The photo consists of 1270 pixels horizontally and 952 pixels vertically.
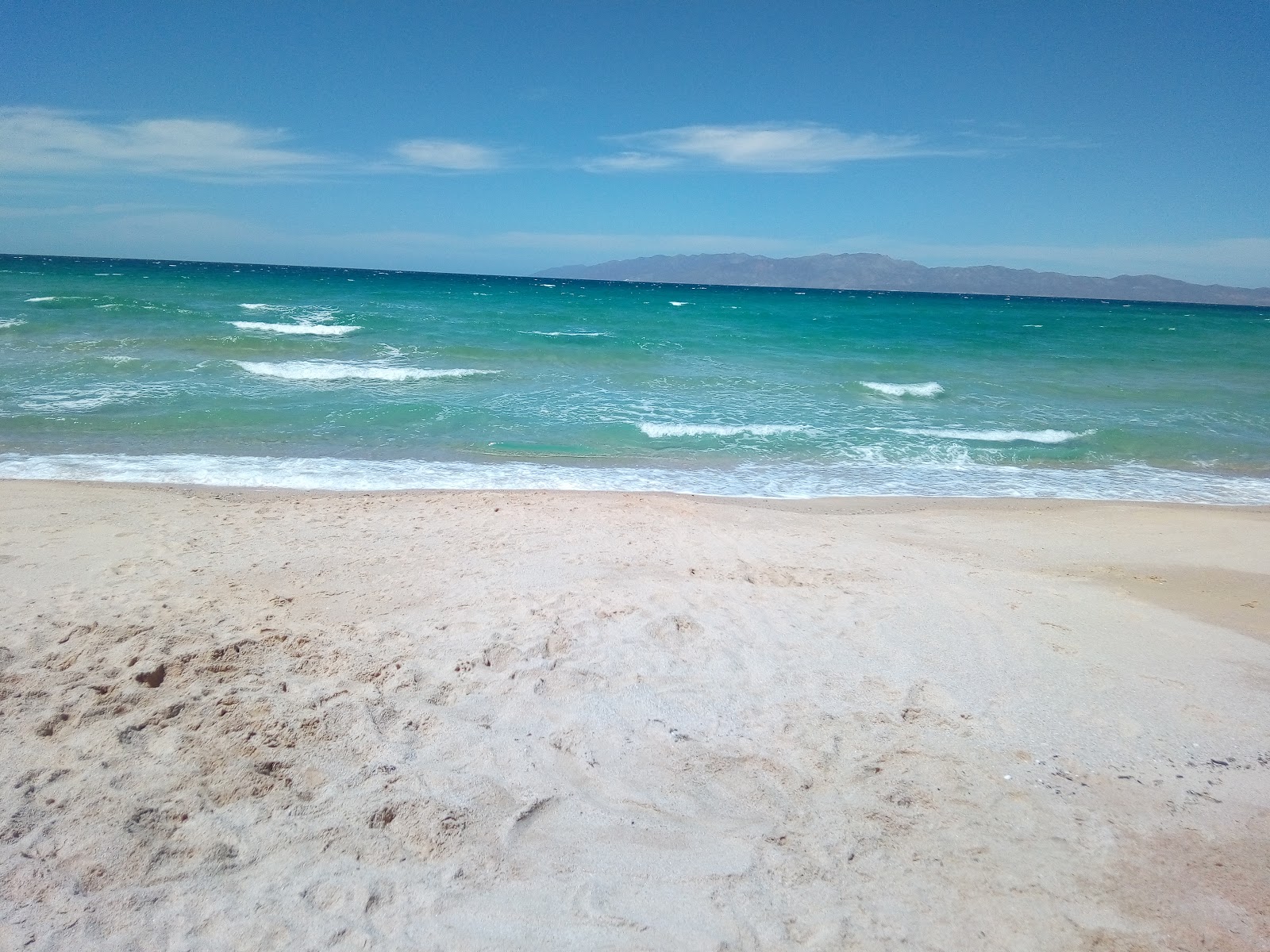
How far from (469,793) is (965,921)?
2.02 m

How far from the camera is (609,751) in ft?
12.2

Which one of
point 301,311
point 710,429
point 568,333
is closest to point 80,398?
point 710,429

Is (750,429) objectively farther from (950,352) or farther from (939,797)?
(950,352)

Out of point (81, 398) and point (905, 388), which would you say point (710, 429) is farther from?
point (81, 398)

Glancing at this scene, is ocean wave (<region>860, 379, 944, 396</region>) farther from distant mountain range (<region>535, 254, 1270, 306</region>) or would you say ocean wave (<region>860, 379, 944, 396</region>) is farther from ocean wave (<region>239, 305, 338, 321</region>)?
distant mountain range (<region>535, 254, 1270, 306</region>)

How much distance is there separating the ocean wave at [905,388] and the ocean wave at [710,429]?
562 centimetres

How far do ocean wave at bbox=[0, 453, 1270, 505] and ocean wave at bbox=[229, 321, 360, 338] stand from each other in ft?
50.9

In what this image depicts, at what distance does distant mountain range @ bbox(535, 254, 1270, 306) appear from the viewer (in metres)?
157

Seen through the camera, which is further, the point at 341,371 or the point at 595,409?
the point at 341,371

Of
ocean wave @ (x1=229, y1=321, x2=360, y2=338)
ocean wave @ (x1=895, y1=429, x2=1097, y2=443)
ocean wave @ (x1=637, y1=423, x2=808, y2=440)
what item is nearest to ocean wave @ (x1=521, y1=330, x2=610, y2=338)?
ocean wave @ (x1=229, y1=321, x2=360, y2=338)

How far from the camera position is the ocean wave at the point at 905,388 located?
18.7m

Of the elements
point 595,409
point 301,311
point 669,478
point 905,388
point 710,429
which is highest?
point 301,311

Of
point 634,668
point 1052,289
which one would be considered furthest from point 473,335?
point 1052,289

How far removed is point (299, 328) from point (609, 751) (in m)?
25.6
